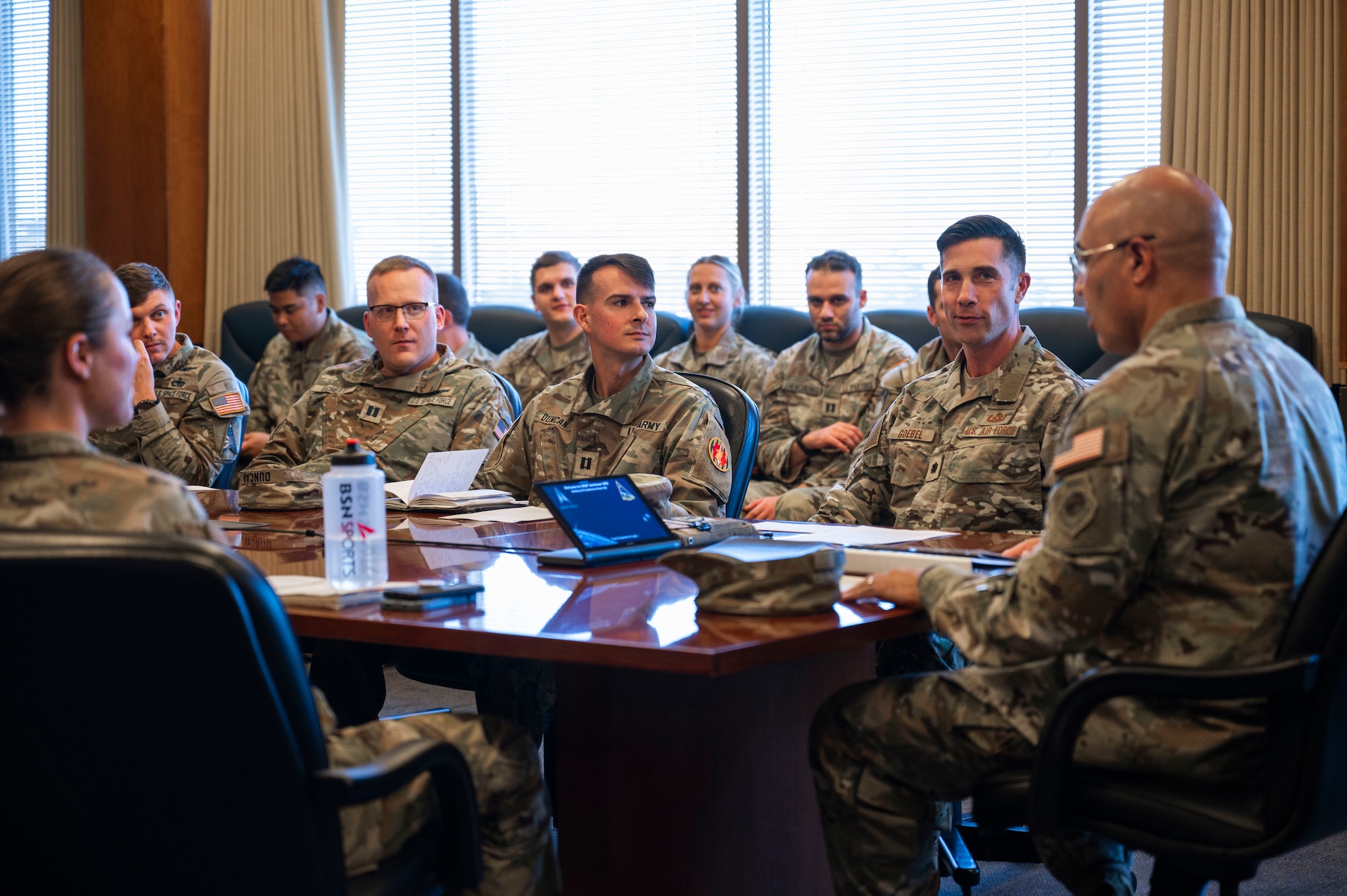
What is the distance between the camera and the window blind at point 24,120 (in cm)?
827

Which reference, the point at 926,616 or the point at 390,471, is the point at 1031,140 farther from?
the point at 926,616

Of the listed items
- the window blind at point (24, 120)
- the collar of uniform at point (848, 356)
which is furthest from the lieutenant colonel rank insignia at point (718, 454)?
the window blind at point (24, 120)

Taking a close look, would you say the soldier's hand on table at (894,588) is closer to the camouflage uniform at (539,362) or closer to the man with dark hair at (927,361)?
the man with dark hair at (927,361)

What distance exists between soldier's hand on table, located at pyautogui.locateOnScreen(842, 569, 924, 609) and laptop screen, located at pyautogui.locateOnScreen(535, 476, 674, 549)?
1.63 feet

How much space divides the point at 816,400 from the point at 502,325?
204 cm

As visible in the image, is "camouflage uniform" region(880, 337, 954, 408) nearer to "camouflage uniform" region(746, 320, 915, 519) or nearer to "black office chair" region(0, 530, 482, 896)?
"camouflage uniform" region(746, 320, 915, 519)

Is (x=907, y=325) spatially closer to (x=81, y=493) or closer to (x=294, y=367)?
(x=294, y=367)

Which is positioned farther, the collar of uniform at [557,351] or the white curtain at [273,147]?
the white curtain at [273,147]

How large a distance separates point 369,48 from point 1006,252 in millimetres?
5438

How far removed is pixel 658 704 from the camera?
187 cm

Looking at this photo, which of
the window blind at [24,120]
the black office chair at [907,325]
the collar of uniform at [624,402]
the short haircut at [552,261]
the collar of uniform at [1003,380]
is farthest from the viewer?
the window blind at [24,120]

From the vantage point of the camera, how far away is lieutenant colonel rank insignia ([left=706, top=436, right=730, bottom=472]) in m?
2.98

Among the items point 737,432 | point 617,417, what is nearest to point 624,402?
point 617,417

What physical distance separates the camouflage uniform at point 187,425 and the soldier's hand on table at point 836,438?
207 cm
